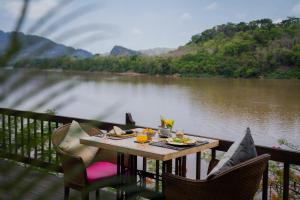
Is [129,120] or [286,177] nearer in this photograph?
[286,177]

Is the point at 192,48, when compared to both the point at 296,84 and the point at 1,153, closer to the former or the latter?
the point at 296,84

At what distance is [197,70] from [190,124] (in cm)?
1041

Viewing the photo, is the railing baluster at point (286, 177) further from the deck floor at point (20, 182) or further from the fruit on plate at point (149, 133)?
the deck floor at point (20, 182)

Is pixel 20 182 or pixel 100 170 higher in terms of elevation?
pixel 20 182

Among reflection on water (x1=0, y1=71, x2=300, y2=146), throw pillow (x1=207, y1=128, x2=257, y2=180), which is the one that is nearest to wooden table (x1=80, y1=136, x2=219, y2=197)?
throw pillow (x1=207, y1=128, x2=257, y2=180)

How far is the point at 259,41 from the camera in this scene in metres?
36.2

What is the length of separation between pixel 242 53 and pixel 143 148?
3380 cm

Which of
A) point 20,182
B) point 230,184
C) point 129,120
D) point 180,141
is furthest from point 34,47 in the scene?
point 129,120

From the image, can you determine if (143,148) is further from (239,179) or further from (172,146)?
(239,179)

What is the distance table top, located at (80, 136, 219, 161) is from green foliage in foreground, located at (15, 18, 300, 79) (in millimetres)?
28929

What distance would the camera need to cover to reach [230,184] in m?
2.44

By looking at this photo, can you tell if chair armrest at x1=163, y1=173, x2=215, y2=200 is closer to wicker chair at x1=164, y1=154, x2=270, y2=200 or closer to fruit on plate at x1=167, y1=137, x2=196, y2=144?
wicker chair at x1=164, y1=154, x2=270, y2=200

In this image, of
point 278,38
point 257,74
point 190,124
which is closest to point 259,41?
point 278,38

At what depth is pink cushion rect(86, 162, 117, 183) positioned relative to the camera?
3.24m
